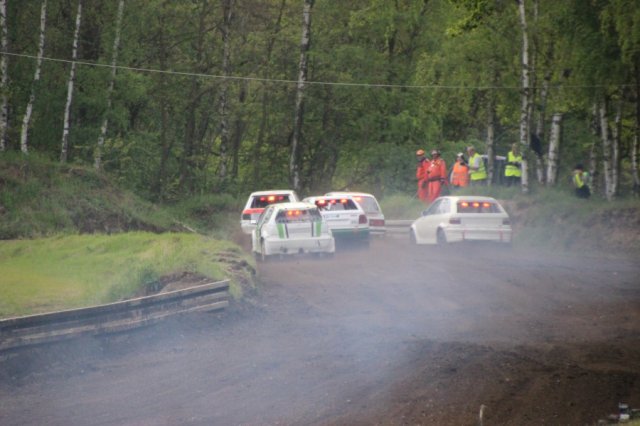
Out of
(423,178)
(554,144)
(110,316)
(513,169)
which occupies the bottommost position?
(110,316)

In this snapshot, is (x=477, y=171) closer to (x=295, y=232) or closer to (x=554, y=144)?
(x=554, y=144)

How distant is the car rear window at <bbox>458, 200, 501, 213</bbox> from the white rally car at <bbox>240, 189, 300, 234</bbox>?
7.04 meters

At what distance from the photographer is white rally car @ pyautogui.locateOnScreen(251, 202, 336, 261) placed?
26797mm

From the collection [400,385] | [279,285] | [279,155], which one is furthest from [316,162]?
[400,385]

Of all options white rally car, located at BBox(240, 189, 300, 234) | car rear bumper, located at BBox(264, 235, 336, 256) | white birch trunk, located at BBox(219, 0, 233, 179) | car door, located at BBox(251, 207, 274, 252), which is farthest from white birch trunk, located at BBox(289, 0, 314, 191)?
car rear bumper, located at BBox(264, 235, 336, 256)

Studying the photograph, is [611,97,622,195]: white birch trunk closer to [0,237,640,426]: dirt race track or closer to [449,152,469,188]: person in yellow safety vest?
[449,152,469,188]: person in yellow safety vest

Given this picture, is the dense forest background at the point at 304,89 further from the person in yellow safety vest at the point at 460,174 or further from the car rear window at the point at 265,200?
the car rear window at the point at 265,200

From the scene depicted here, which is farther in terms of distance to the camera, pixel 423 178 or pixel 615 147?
pixel 615 147

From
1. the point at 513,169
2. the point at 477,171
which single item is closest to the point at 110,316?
the point at 477,171

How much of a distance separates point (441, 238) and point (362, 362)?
1430 cm

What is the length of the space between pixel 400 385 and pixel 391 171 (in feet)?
138

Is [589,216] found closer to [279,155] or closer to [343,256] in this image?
[343,256]

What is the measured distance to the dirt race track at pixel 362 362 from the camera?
12.0 metres

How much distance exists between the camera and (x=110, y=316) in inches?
612
